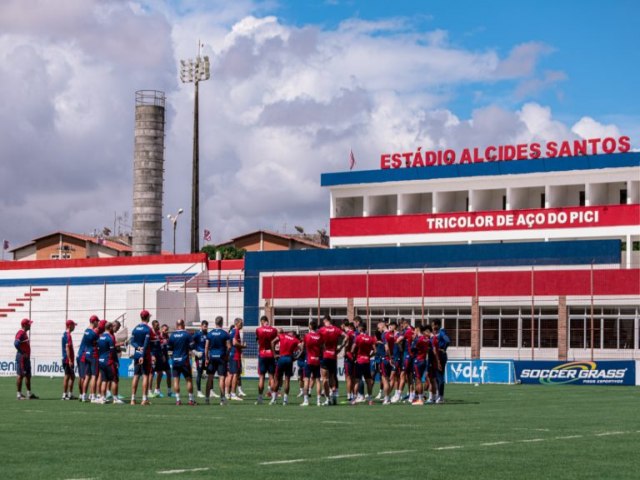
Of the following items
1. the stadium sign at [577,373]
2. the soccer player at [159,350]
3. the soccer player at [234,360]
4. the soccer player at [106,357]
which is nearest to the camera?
the soccer player at [106,357]

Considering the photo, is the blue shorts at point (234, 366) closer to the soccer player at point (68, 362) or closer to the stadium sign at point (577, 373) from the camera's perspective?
the soccer player at point (68, 362)

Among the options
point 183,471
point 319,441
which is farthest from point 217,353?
point 183,471

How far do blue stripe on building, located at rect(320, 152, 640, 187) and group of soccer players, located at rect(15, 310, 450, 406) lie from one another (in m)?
36.8

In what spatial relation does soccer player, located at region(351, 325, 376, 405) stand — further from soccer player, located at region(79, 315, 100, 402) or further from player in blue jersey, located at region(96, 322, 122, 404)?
soccer player, located at region(79, 315, 100, 402)

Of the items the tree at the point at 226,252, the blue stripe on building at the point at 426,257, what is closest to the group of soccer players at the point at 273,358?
the blue stripe on building at the point at 426,257

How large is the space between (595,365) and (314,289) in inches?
818

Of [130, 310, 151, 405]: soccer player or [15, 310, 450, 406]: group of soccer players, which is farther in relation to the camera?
[15, 310, 450, 406]: group of soccer players

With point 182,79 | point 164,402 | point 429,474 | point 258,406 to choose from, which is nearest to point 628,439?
point 429,474

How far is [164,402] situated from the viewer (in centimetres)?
2786

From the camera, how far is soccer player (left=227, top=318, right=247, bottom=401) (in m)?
29.1

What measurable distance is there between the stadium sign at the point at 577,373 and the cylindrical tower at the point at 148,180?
46.9 meters

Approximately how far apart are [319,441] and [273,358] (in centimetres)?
1141

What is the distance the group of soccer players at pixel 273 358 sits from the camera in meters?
26.4

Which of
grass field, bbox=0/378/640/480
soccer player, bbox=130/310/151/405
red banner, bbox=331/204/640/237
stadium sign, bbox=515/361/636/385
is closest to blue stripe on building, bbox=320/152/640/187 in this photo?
red banner, bbox=331/204/640/237
